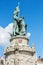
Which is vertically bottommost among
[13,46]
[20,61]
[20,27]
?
[20,61]

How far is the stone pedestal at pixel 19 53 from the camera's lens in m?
30.7

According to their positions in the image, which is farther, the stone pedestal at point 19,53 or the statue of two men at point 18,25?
the statue of two men at point 18,25

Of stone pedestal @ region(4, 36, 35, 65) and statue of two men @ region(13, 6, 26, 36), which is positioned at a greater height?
statue of two men @ region(13, 6, 26, 36)

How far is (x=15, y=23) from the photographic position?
111 feet

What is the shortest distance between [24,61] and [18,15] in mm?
7050

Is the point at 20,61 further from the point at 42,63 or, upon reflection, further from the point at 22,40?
the point at 42,63

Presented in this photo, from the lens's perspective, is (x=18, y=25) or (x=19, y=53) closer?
(x=19, y=53)

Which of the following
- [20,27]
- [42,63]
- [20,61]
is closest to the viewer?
[20,61]

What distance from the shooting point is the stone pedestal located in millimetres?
30672

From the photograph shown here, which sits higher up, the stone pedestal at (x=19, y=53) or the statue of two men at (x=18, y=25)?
the statue of two men at (x=18, y=25)

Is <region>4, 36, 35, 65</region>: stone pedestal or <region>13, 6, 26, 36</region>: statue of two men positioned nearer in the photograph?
<region>4, 36, 35, 65</region>: stone pedestal

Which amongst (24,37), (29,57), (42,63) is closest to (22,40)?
(24,37)

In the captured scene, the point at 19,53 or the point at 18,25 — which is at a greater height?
the point at 18,25

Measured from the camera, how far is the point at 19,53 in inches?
1215
